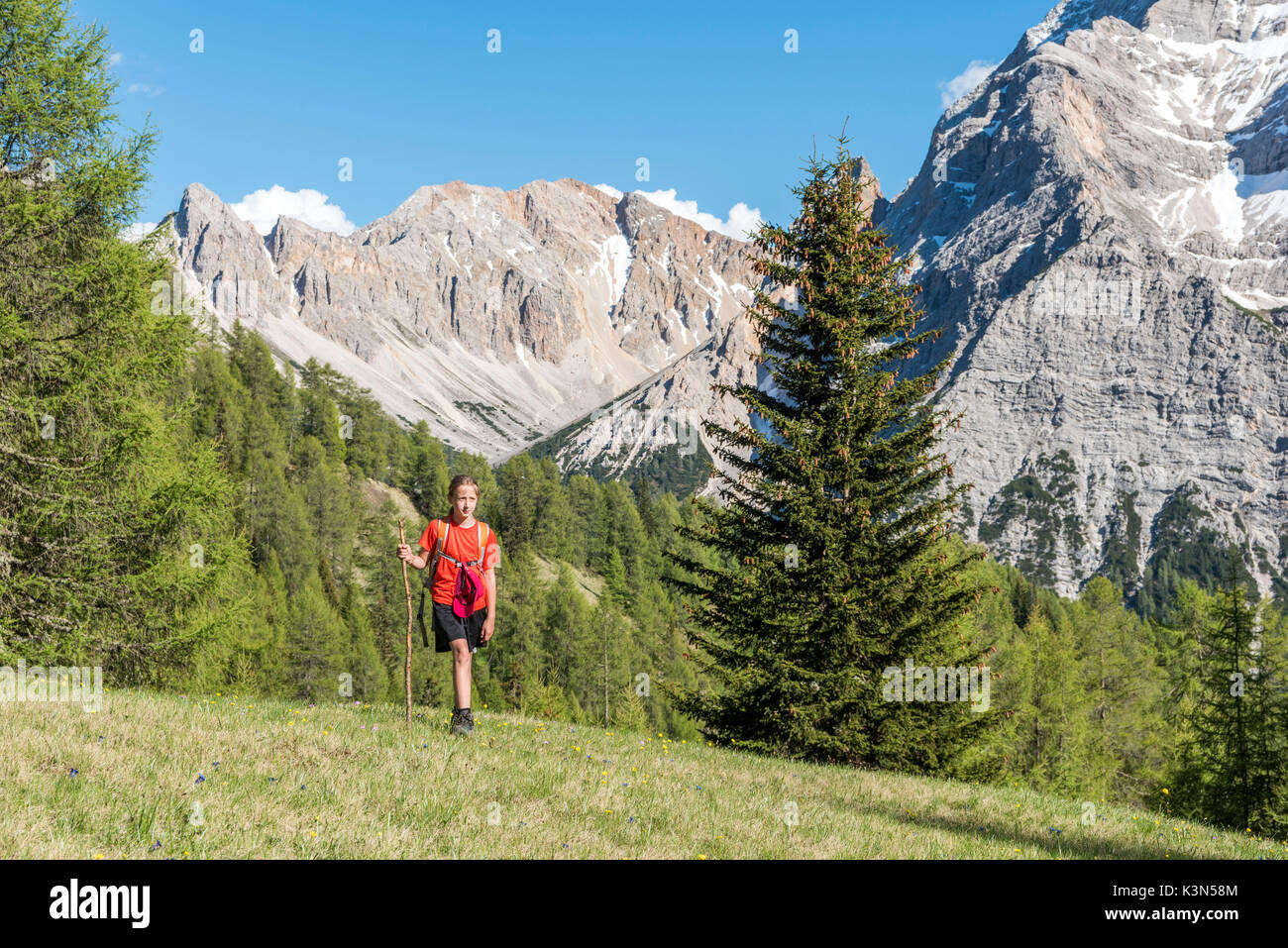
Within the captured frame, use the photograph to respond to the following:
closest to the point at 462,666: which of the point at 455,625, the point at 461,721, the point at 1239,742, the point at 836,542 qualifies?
the point at 455,625

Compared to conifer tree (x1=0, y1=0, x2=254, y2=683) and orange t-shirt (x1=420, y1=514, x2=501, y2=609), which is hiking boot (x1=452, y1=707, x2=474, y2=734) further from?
conifer tree (x1=0, y1=0, x2=254, y2=683)

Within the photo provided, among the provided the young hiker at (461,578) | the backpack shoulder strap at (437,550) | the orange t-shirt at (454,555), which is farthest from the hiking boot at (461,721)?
the backpack shoulder strap at (437,550)

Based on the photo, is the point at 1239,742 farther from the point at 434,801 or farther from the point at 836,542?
the point at 434,801

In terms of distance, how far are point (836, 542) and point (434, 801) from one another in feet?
38.4

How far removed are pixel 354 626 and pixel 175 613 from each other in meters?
46.9

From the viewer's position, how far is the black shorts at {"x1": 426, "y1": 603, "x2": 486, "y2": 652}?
28.4 ft

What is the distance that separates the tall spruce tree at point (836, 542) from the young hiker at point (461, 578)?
8.10 meters

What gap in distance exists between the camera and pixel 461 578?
344 inches

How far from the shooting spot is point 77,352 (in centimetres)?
1433

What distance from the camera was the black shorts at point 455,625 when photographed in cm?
866

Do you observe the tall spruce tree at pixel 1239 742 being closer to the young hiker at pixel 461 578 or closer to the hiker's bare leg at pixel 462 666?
the hiker's bare leg at pixel 462 666

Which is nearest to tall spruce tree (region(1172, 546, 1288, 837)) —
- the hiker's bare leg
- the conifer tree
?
the hiker's bare leg

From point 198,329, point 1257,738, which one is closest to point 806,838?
point 198,329
